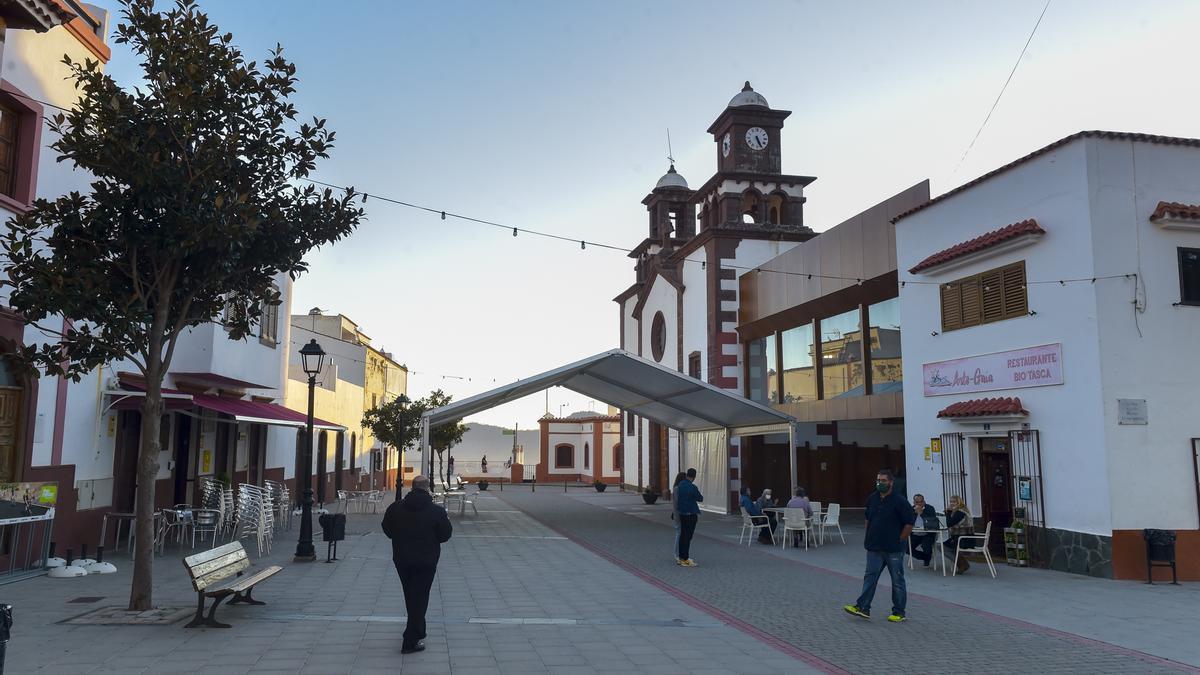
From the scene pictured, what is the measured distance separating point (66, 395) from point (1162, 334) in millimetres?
15546

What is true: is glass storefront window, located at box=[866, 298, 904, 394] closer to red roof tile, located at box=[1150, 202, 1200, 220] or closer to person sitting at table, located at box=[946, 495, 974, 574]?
person sitting at table, located at box=[946, 495, 974, 574]

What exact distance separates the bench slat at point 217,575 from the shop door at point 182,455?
7.94 metres

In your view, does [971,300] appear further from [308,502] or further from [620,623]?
[308,502]

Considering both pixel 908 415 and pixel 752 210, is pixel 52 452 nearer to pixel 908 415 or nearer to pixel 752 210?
pixel 908 415

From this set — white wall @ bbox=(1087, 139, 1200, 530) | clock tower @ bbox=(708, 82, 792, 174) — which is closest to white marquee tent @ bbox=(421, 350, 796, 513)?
white wall @ bbox=(1087, 139, 1200, 530)

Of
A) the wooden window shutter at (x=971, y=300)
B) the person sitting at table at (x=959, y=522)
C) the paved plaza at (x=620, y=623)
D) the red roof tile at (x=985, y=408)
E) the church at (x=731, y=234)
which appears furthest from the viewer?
the church at (x=731, y=234)

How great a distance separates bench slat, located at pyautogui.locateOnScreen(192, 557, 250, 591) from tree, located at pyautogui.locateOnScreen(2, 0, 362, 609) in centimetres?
71

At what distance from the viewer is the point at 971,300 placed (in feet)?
47.8

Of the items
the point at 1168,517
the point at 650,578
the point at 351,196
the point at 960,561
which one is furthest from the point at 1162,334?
the point at 351,196

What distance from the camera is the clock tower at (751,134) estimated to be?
26.7 metres

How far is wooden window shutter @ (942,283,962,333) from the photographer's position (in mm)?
14867

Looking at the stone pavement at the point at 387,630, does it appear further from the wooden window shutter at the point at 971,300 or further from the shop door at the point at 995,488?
the wooden window shutter at the point at 971,300

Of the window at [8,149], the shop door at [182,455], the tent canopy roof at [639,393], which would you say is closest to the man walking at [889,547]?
the tent canopy roof at [639,393]

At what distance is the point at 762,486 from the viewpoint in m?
25.8
